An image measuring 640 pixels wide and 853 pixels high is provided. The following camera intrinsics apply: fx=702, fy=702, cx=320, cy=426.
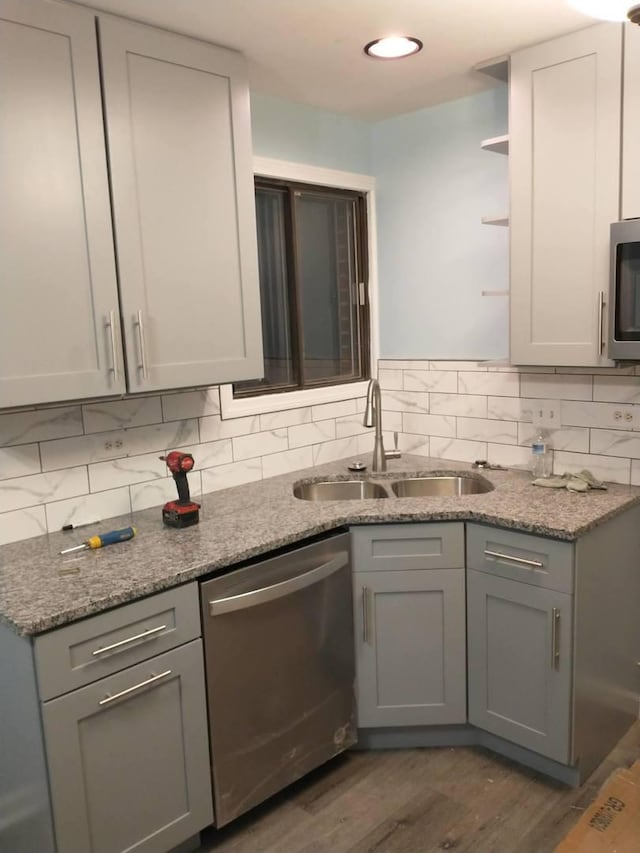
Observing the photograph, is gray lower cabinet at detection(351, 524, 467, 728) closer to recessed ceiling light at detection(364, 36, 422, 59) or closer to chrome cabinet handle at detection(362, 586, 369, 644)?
chrome cabinet handle at detection(362, 586, 369, 644)

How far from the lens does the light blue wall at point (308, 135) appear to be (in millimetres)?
2775

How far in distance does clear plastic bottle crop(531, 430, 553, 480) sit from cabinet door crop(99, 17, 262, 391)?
1122mm

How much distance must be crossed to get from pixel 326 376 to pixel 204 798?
71.4 inches

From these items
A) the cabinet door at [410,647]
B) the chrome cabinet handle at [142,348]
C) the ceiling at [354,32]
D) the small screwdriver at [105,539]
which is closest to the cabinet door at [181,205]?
the chrome cabinet handle at [142,348]

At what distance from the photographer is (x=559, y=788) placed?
88.8 inches

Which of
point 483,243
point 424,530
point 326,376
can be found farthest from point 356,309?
point 424,530

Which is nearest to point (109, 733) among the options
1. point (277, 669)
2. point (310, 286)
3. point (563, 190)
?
point (277, 669)

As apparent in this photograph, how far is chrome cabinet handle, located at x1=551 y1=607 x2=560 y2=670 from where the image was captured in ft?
7.07

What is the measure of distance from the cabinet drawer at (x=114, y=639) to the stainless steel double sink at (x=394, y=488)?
1035 mm

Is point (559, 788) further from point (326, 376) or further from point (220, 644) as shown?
point (326, 376)

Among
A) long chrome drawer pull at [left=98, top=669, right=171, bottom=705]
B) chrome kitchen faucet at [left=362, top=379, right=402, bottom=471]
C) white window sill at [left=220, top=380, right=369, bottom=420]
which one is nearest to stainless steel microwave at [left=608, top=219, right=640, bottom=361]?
chrome kitchen faucet at [left=362, top=379, right=402, bottom=471]

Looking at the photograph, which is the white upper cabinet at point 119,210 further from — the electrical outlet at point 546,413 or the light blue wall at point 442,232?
the electrical outlet at point 546,413

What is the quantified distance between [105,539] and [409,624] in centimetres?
106

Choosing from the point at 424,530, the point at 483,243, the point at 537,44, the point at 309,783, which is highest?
the point at 537,44
